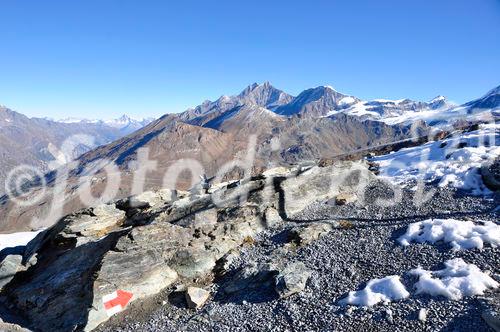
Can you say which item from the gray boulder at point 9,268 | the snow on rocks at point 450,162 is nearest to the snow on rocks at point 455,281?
the snow on rocks at point 450,162

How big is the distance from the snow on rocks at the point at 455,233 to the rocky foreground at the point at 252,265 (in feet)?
1.72

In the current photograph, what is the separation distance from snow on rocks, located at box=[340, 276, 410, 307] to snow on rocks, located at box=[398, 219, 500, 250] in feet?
15.5

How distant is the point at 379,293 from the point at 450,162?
24.8 m

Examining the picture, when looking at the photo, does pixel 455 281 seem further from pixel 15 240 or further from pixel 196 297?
pixel 15 240

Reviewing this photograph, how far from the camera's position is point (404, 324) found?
51.8 feet

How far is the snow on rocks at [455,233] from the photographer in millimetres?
20781

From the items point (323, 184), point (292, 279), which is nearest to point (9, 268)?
point (292, 279)

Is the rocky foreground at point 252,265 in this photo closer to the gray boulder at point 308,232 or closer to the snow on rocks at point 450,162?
the gray boulder at point 308,232

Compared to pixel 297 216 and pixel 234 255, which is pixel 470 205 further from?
pixel 234 255

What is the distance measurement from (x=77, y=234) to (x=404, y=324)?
2491cm

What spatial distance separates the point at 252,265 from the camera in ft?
74.9

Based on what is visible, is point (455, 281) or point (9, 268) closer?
point (455, 281)

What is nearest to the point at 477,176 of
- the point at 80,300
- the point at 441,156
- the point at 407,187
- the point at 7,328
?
the point at 407,187

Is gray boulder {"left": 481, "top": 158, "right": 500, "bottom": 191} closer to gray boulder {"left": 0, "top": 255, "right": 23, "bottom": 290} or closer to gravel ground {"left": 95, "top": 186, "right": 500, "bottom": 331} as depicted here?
gravel ground {"left": 95, "top": 186, "right": 500, "bottom": 331}
